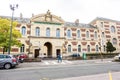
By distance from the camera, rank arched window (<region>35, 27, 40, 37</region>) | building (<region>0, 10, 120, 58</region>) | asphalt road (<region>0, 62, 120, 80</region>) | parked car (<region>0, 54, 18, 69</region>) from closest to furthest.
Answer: asphalt road (<region>0, 62, 120, 80</region>) < parked car (<region>0, 54, 18, 69</region>) < building (<region>0, 10, 120, 58</region>) < arched window (<region>35, 27, 40, 37</region>)

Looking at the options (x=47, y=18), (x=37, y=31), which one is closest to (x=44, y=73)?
(x=37, y=31)

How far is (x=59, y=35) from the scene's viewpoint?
4509 cm

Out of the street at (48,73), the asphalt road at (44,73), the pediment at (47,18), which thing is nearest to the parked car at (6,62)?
the street at (48,73)

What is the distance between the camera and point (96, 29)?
5059 centimetres

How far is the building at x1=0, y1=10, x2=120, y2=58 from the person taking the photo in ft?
139

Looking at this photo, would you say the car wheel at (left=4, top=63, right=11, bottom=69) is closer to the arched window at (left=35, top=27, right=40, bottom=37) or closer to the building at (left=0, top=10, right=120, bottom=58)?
the building at (left=0, top=10, right=120, bottom=58)

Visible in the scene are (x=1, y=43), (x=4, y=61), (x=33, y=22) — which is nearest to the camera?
(x=4, y=61)

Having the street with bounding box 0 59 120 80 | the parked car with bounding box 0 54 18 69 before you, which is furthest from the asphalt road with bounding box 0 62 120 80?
the parked car with bounding box 0 54 18 69

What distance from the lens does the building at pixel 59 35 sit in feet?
139

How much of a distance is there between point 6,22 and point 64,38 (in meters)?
18.2

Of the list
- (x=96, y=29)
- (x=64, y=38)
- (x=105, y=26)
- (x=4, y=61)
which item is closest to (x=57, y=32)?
(x=64, y=38)

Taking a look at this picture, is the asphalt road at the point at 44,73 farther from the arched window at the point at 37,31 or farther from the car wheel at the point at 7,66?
the arched window at the point at 37,31

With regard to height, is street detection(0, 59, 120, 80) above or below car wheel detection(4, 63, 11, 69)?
below

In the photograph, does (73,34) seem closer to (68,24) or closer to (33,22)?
(68,24)
